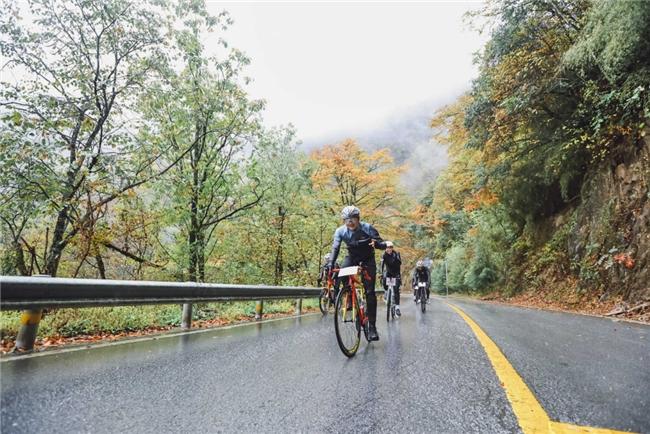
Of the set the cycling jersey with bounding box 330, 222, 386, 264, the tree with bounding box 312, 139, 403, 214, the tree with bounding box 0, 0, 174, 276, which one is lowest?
the cycling jersey with bounding box 330, 222, 386, 264

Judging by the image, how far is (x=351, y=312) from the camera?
14.7 feet

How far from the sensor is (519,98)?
41.2 ft

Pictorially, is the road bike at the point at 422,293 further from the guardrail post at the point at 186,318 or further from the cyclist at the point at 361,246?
the guardrail post at the point at 186,318

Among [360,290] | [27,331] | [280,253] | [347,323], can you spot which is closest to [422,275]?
[360,290]

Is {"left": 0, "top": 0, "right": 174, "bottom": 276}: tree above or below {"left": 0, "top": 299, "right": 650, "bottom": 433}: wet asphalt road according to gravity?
above

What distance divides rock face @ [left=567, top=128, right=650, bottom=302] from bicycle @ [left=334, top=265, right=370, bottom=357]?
9177mm

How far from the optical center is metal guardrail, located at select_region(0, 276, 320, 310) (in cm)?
329

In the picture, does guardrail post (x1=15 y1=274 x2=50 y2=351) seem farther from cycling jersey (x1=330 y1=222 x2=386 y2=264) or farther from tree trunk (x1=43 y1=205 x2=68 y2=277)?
tree trunk (x1=43 y1=205 x2=68 y2=277)

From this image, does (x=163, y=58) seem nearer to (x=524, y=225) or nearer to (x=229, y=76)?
(x=229, y=76)

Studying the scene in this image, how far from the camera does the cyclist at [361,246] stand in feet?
15.7

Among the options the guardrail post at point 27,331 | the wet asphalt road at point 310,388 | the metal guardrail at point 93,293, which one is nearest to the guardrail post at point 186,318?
the metal guardrail at point 93,293

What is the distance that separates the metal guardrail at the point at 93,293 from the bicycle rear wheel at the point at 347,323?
256cm

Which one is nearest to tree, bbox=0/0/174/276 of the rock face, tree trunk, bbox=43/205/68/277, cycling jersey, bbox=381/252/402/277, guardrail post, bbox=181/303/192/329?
tree trunk, bbox=43/205/68/277

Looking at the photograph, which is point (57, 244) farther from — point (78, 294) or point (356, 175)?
point (356, 175)
